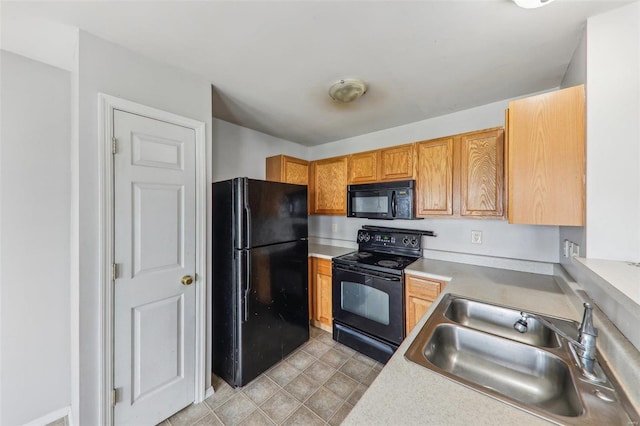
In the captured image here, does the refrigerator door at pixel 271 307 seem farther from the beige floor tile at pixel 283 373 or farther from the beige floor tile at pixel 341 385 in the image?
the beige floor tile at pixel 341 385

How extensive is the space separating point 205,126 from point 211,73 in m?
0.36

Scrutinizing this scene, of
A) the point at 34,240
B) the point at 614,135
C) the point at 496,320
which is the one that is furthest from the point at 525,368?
the point at 34,240

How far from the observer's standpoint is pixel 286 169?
9.55 ft

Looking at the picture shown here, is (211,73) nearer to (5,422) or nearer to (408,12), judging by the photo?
(408,12)

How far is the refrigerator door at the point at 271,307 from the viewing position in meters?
1.91

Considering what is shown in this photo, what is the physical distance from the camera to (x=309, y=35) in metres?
1.33

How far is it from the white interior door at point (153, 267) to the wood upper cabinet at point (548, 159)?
204cm

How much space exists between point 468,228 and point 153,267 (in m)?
2.61

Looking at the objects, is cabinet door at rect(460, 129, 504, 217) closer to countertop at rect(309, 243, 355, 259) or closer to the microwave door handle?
the microwave door handle

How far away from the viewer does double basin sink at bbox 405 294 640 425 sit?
2.24 feet

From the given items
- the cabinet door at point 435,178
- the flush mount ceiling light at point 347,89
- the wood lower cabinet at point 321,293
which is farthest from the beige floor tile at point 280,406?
the flush mount ceiling light at point 347,89

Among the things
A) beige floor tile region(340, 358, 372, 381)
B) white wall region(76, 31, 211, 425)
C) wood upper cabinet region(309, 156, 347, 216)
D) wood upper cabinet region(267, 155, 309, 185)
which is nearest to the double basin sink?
beige floor tile region(340, 358, 372, 381)

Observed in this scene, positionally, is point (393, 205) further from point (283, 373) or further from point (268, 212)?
point (283, 373)

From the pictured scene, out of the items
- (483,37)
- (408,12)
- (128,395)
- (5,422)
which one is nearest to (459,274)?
(483,37)
